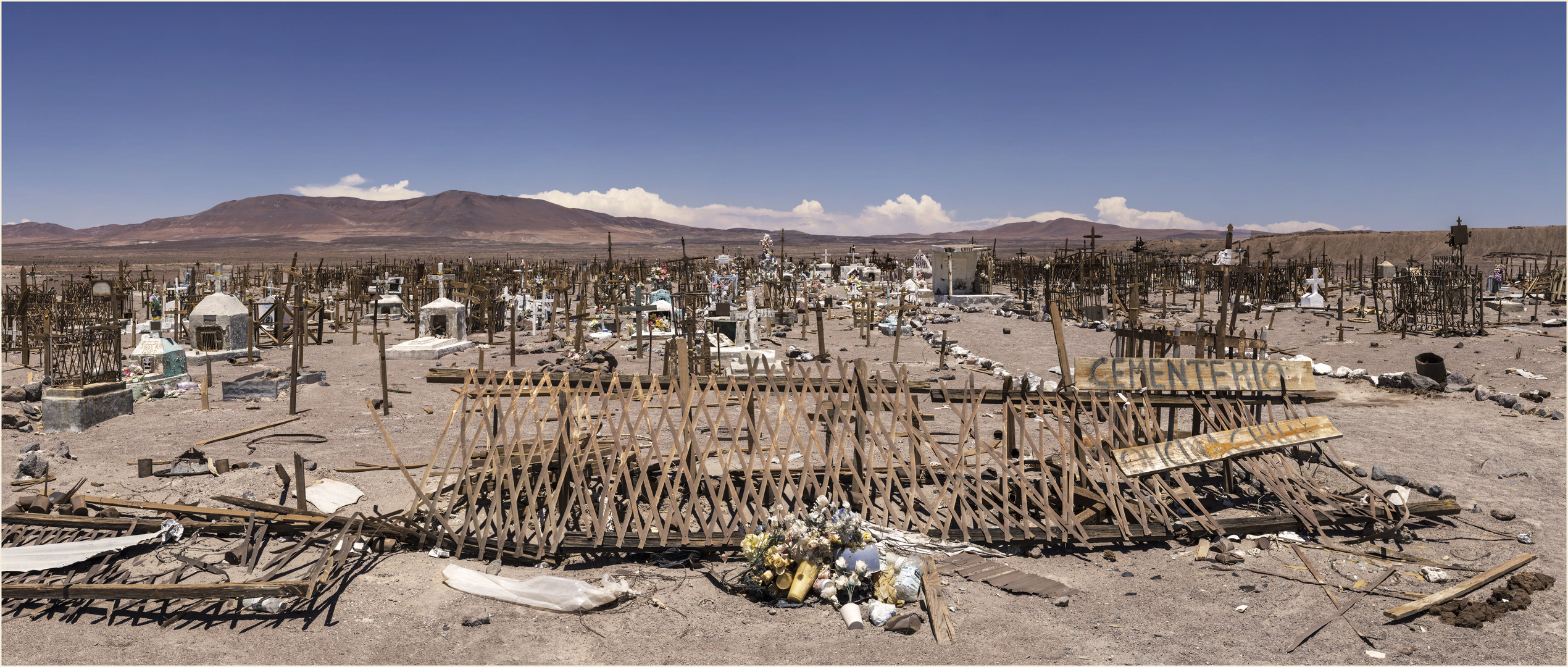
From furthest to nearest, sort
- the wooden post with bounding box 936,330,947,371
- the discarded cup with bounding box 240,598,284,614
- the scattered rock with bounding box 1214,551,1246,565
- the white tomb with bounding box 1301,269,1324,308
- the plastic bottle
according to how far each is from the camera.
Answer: the white tomb with bounding box 1301,269,1324,308 < the wooden post with bounding box 936,330,947,371 < the scattered rock with bounding box 1214,551,1246,565 < the plastic bottle < the discarded cup with bounding box 240,598,284,614

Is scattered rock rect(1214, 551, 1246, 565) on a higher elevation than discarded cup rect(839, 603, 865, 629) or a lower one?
higher

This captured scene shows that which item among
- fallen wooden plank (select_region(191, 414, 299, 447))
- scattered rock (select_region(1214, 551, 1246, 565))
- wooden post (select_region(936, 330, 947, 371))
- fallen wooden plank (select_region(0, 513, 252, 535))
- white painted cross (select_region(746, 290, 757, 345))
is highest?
white painted cross (select_region(746, 290, 757, 345))

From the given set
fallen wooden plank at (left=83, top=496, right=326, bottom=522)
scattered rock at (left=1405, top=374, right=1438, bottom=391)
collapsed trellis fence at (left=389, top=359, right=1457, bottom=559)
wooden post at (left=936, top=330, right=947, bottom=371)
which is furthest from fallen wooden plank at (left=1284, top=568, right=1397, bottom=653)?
wooden post at (left=936, top=330, right=947, bottom=371)

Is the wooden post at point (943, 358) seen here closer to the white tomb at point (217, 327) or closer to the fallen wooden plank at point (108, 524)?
the fallen wooden plank at point (108, 524)

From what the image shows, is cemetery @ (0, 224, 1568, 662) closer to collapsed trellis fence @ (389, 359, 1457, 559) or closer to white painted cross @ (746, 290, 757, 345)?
collapsed trellis fence @ (389, 359, 1457, 559)

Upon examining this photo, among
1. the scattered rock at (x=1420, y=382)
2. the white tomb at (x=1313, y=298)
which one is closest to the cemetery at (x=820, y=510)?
the scattered rock at (x=1420, y=382)

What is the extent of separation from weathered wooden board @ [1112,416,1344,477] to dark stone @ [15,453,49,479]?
39.1 ft

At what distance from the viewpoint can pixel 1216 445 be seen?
25.4ft

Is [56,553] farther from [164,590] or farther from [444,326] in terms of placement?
[444,326]

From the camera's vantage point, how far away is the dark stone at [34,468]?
943 centimetres

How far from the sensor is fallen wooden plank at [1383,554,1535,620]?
5.89m

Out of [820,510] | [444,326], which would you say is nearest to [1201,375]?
[820,510]

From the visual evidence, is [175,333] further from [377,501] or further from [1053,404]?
[1053,404]

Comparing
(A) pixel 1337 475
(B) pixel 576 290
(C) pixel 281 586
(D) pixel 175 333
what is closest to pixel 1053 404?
(A) pixel 1337 475
